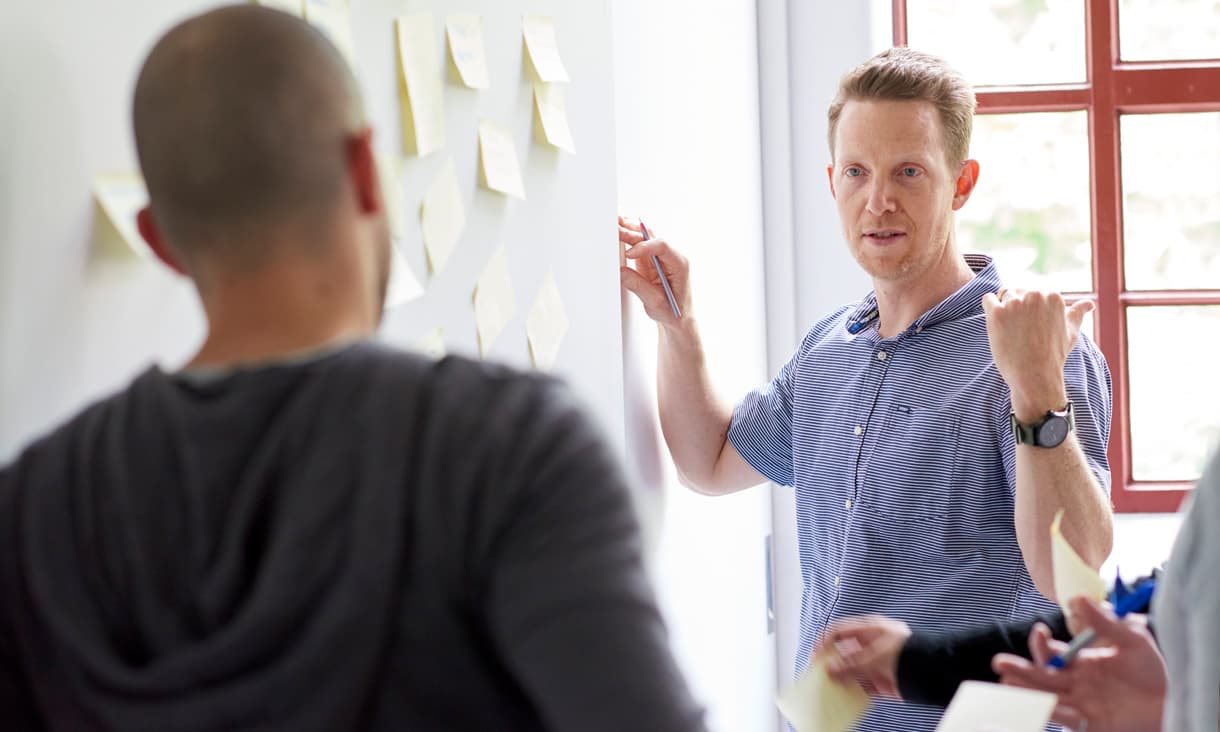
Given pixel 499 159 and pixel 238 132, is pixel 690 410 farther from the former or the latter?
pixel 238 132

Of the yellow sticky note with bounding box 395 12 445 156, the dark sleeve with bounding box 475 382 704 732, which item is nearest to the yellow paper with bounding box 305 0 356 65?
the yellow sticky note with bounding box 395 12 445 156

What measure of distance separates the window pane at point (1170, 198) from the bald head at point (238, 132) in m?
3.04

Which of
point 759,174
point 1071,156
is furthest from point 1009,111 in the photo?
point 759,174

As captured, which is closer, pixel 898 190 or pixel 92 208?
pixel 92 208

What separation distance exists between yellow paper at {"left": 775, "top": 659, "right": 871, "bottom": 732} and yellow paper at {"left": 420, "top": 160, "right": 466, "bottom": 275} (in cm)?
63

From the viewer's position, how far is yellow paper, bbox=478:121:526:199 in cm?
156

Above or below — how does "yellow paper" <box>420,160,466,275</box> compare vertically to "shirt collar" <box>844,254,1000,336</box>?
above

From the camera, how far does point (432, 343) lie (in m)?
1.40

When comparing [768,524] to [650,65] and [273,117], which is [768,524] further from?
[273,117]

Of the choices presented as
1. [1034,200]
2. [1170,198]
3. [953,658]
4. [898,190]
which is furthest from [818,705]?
[1170,198]

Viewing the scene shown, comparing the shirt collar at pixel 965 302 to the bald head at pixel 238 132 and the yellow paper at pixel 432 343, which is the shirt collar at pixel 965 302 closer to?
the yellow paper at pixel 432 343

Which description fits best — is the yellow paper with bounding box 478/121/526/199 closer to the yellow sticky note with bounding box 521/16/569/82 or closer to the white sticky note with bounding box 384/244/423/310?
the yellow sticky note with bounding box 521/16/569/82

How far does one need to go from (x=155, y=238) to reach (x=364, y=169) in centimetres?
16

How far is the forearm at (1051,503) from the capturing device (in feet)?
6.15
